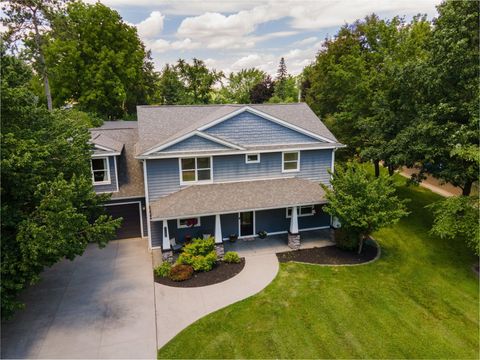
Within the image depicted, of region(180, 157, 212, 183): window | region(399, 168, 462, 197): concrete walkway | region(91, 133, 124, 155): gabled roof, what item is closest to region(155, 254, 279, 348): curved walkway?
region(180, 157, 212, 183): window

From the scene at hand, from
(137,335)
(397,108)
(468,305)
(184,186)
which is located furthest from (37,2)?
(468,305)

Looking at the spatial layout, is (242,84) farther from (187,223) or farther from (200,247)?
(200,247)

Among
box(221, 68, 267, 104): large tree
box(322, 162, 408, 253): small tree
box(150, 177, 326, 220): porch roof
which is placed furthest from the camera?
box(221, 68, 267, 104): large tree

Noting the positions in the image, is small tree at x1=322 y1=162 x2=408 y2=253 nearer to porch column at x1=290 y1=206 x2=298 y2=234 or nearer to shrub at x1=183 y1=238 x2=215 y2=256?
porch column at x1=290 y1=206 x2=298 y2=234

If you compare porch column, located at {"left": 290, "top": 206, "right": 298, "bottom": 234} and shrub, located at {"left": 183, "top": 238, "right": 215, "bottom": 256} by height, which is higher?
porch column, located at {"left": 290, "top": 206, "right": 298, "bottom": 234}

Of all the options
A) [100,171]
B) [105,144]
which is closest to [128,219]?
[100,171]

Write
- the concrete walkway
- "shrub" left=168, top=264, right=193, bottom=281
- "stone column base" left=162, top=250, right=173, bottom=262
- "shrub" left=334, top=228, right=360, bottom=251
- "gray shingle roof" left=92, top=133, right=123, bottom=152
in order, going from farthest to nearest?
the concrete walkway → "gray shingle roof" left=92, top=133, right=123, bottom=152 → "shrub" left=334, top=228, right=360, bottom=251 → "stone column base" left=162, top=250, right=173, bottom=262 → "shrub" left=168, top=264, right=193, bottom=281

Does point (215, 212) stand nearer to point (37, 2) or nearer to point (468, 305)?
point (468, 305)

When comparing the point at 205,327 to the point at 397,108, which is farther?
the point at 397,108
